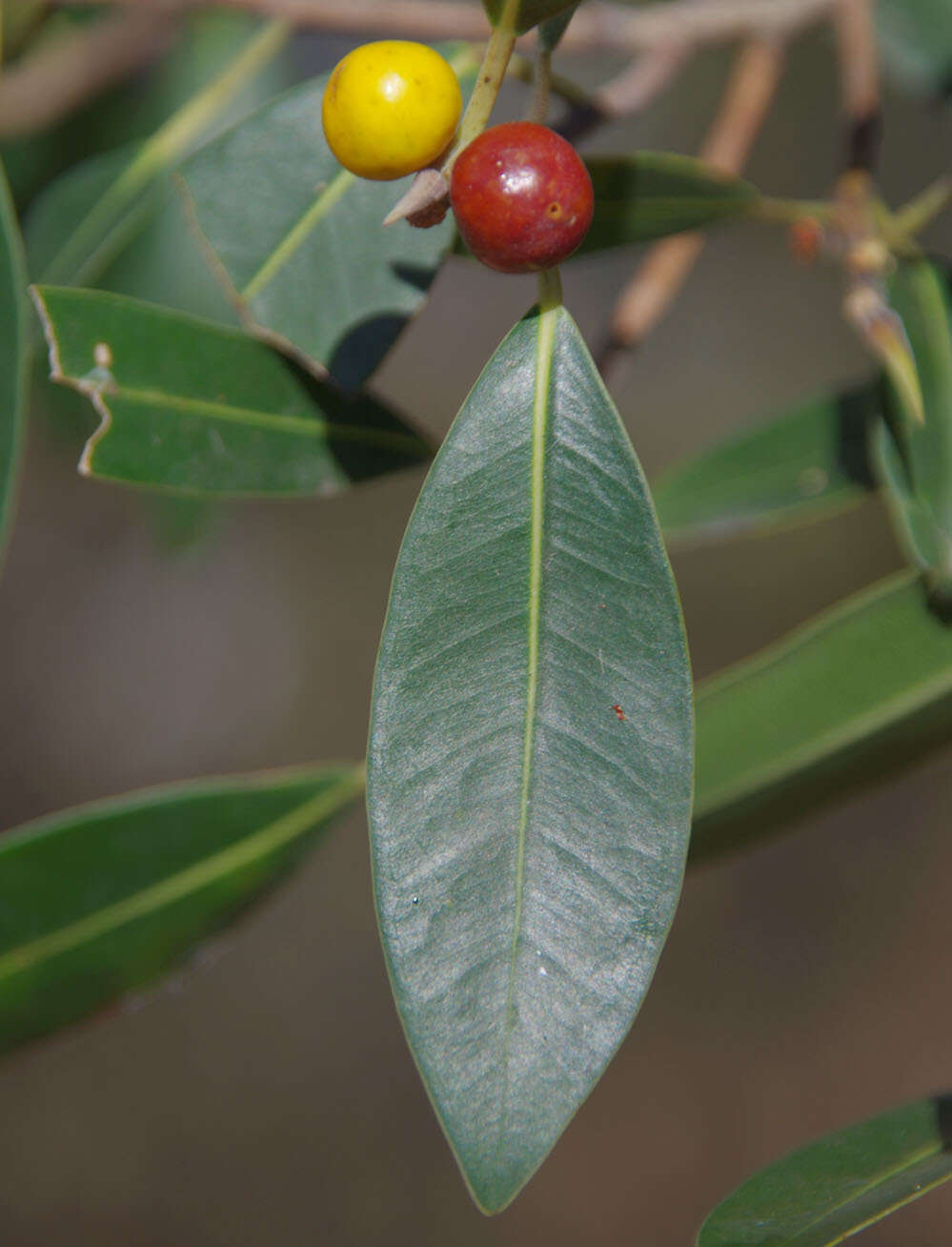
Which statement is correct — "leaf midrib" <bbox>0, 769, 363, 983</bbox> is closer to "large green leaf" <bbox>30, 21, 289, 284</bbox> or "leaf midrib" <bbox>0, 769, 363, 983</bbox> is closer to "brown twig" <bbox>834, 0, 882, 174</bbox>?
"large green leaf" <bbox>30, 21, 289, 284</bbox>

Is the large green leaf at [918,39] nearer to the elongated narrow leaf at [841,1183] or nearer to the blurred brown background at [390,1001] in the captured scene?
the elongated narrow leaf at [841,1183]

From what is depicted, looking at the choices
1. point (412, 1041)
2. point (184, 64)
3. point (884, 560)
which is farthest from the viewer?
point (884, 560)

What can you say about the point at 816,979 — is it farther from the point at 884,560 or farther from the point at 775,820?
the point at 775,820

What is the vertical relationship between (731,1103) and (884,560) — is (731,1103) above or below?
below

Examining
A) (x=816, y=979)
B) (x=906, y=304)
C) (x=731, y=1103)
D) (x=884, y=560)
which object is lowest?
(x=731, y=1103)

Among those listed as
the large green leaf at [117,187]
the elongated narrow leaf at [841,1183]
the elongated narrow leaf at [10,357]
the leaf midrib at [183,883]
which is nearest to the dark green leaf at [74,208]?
the large green leaf at [117,187]

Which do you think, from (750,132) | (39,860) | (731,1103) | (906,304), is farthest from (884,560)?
(39,860)

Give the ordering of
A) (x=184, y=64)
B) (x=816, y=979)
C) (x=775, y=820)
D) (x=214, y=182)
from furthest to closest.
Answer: (x=816, y=979)
(x=184, y=64)
(x=775, y=820)
(x=214, y=182)
